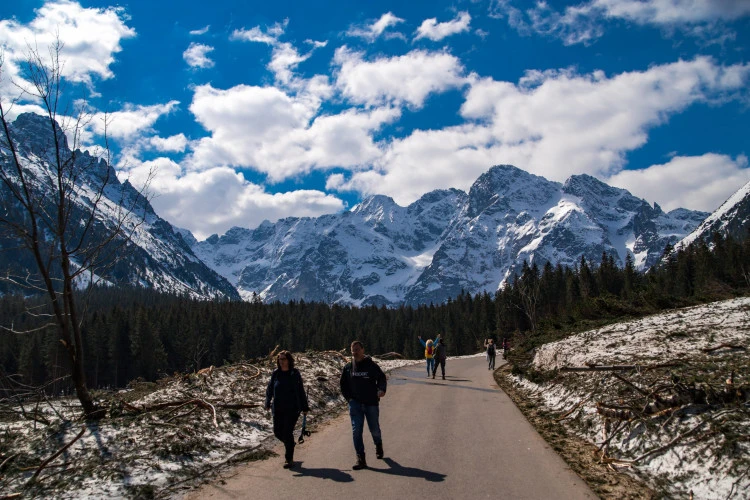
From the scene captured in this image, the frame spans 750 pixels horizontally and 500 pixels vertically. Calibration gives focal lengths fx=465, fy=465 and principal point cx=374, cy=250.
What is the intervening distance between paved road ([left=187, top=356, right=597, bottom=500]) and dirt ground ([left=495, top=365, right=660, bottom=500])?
0.58ft

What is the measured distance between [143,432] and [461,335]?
91965 mm

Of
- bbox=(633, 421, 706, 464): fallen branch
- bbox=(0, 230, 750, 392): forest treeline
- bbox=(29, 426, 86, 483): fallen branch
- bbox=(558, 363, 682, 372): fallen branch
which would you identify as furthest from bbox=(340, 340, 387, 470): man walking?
bbox=(0, 230, 750, 392): forest treeline

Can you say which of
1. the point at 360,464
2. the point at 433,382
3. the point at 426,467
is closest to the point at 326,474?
the point at 360,464

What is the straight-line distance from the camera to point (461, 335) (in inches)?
3802

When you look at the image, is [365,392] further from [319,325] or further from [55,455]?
[319,325]

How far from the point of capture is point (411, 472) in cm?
737

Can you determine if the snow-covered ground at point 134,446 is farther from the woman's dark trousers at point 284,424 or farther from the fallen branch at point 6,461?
the woman's dark trousers at point 284,424

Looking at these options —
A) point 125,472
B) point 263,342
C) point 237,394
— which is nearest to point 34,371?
point 263,342

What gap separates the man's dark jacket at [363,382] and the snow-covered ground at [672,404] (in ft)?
12.8

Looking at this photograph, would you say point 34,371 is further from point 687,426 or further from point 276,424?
point 687,426

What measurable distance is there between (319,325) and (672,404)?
345ft

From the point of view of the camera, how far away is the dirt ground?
637 cm

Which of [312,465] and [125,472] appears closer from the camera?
[125,472]

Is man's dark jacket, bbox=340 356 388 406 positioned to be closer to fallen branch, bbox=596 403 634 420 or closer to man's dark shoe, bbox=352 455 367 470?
man's dark shoe, bbox=352 455 367 470
